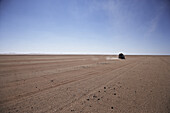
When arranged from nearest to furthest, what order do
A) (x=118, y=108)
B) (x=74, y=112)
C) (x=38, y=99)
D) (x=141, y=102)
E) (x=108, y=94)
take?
(x=74, y=112) → (x=118, y=108) → (x=141, y=102) → (x=38, y=99) → (x=108, y=94)

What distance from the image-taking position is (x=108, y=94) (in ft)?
14.7

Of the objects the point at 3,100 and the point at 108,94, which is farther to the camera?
the point at 108,94

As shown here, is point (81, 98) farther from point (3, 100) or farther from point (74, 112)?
point (3, 100)

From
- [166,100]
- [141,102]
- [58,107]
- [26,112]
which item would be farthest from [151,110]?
[26,112]

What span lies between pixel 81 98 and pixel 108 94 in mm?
1370

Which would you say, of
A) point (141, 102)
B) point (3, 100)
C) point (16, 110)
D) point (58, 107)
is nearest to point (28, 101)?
point (16, 110)

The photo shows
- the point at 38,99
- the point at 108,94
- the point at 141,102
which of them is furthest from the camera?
the point at 108,94

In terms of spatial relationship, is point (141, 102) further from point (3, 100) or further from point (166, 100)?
point (3, 100)

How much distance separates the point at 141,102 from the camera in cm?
368

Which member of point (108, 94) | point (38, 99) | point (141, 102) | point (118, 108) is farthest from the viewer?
point (108, 94)

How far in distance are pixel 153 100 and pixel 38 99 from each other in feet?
16.1

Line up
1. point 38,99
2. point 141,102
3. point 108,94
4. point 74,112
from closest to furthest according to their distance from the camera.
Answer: point 74,112 < point 141,102 < point 38,99 < point 108,94

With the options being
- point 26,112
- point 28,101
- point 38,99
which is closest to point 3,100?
point 28,101

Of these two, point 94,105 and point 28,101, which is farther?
point 28,101
